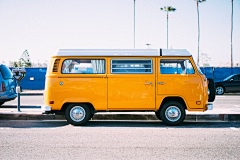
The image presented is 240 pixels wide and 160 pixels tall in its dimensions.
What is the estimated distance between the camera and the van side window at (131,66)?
24.1 feet

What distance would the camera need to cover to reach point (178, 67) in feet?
24.5

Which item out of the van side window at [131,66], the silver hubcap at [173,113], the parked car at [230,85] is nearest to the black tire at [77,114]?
the van side window at [131,66]

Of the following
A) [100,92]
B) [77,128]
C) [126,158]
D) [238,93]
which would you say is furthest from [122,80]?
[238,93]

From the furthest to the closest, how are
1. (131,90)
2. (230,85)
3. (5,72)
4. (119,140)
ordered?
(230,85), (5,72), (131,90), (119,140)

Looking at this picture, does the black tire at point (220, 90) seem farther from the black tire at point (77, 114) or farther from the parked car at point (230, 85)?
the black tire at point (77, 114)

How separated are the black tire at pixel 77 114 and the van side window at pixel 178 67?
232 cm

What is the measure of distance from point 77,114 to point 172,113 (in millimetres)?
2578

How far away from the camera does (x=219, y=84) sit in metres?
18.0

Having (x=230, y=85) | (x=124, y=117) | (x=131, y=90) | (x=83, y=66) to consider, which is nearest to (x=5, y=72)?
(x=83, y=66)

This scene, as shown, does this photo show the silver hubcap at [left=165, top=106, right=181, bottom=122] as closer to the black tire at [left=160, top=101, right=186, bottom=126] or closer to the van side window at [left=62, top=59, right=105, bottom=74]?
the black tire at [left=160, top=101, right=186, bottom=126]

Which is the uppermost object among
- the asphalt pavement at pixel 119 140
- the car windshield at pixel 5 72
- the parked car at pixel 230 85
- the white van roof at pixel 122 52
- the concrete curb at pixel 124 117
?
the white van roof at pixel 122 52

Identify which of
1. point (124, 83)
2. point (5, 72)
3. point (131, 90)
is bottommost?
point (131, 90)

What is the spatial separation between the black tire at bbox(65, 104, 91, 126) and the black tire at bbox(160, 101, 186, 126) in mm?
2039

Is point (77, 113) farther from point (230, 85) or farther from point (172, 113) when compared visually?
point (230, 85)
